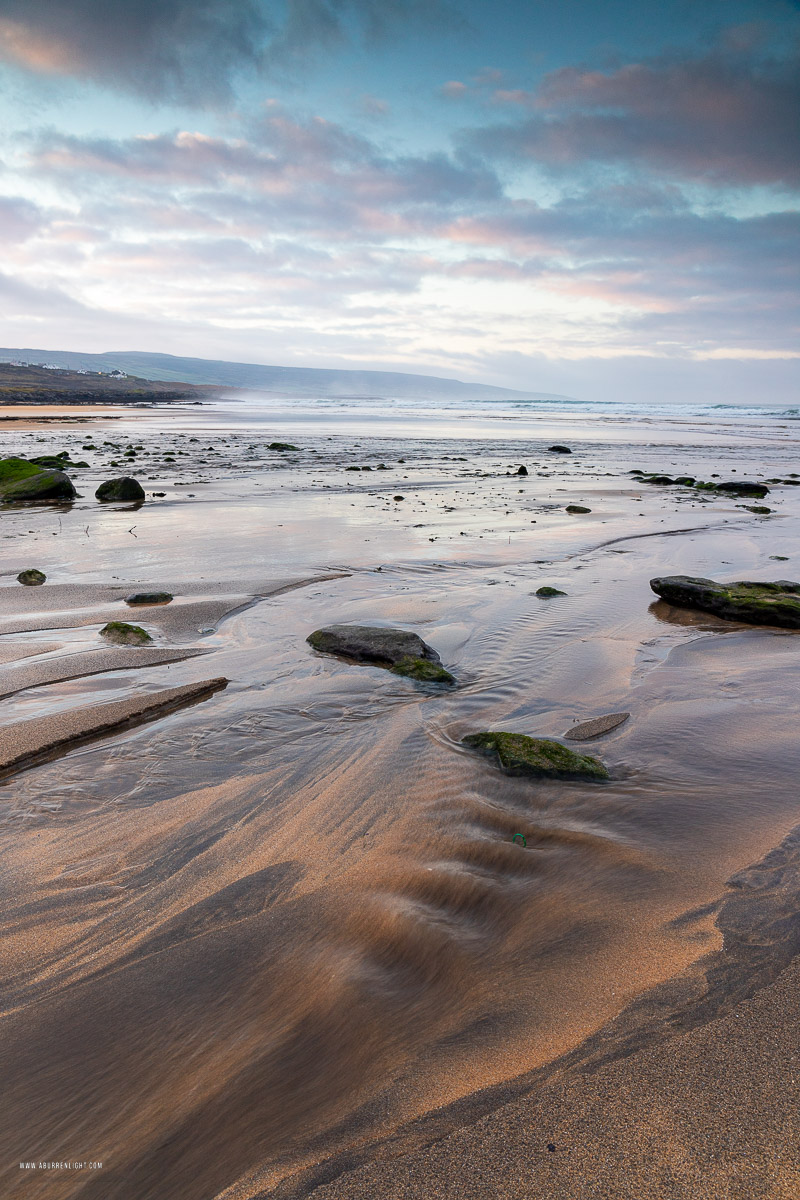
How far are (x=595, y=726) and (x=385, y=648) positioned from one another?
5.65 feet

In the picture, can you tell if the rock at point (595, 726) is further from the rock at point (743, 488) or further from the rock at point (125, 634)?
the rock at point (743, 488)

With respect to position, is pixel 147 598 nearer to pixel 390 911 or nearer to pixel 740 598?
pixel 390 911

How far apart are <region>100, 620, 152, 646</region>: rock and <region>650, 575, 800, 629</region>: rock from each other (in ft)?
16.7

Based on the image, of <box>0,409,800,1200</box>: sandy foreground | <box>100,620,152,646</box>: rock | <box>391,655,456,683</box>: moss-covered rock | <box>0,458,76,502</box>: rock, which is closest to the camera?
<box>0,409,800,1200</box>: sandy foreground

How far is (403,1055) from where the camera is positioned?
196 centimetres

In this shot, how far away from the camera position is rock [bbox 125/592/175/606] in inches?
251

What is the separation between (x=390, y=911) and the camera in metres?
2.58

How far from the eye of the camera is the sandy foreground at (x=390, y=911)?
5.58ft

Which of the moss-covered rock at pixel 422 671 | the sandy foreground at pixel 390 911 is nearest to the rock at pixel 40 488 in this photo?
the sandy foreground at pixel 390 911

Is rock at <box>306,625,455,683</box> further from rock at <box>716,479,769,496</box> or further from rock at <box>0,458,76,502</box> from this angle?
rock at <box>716,479,769,496</box>

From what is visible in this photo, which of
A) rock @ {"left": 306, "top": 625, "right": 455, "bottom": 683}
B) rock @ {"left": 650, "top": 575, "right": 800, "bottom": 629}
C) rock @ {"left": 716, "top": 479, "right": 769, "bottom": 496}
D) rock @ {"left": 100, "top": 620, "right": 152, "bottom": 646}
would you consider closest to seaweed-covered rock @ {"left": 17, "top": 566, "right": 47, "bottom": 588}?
rock @ {"left": 100, "top": 620, "right": 152, "bottom": 646}

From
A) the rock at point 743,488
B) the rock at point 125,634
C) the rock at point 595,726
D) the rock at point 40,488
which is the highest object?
the rock at point 743,488

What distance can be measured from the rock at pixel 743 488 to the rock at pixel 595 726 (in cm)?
1275

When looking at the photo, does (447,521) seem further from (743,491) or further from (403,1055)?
(403,1055)
